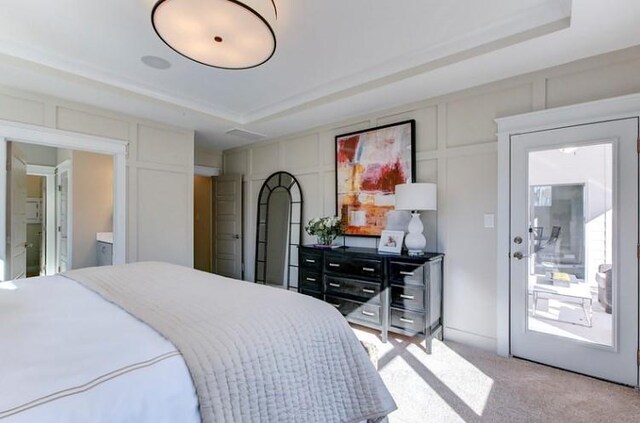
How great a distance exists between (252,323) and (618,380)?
2.79 m

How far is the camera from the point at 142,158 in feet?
13.1

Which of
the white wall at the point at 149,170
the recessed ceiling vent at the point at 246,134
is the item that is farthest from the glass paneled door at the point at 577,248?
the white wall at the point at 149,170

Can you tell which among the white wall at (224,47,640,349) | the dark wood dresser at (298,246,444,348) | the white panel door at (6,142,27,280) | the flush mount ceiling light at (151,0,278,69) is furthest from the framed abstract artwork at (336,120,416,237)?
the white panel door at (6,142,27,280)

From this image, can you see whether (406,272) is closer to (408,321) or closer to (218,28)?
(408,321)

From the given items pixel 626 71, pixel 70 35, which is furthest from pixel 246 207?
pixel 626 71

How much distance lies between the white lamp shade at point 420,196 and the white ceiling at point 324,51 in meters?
0.96

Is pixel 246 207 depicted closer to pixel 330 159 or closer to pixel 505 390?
pixel 330 159

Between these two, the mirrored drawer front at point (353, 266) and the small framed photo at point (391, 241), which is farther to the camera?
the small framed photo at point (391, 241)

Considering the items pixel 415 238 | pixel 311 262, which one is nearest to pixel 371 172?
pixel 415 238

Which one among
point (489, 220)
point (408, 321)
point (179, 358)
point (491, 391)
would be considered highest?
point (489, 220)

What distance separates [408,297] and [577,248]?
54.9 inches

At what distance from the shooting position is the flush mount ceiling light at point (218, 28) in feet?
5.57

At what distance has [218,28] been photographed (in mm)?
1840

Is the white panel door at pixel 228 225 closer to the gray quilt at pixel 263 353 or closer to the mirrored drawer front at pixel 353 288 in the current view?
the mirrored drawer front at pixel 353 288
